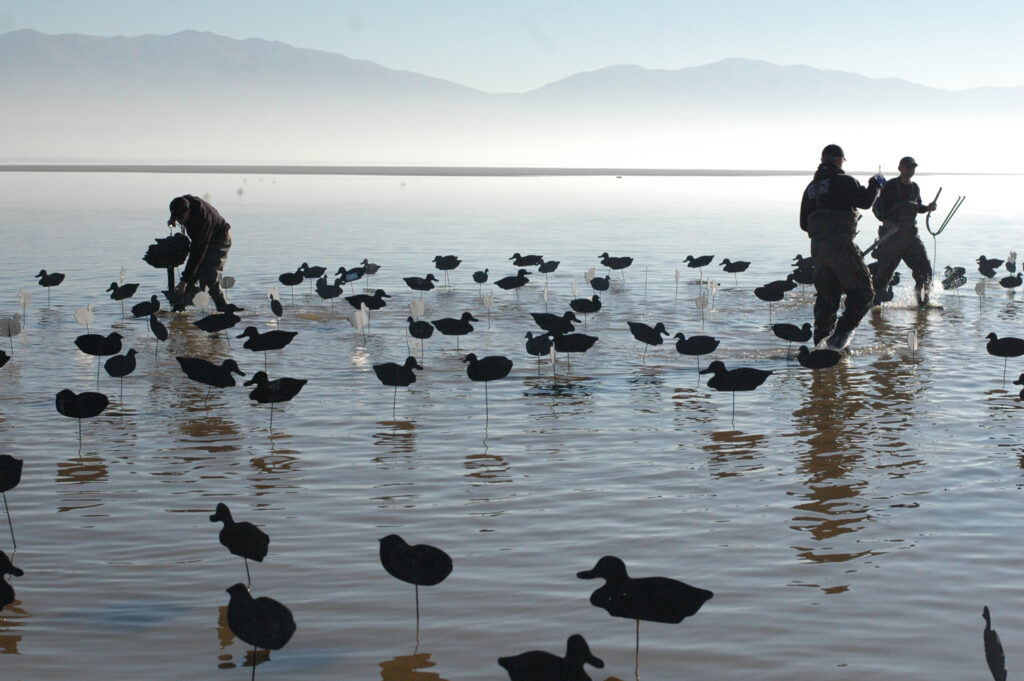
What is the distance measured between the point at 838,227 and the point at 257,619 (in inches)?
397

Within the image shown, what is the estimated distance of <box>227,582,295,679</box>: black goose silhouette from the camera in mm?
4879

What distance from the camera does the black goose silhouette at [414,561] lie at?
18.3 feet

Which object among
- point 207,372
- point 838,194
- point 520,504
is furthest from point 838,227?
point 207,372

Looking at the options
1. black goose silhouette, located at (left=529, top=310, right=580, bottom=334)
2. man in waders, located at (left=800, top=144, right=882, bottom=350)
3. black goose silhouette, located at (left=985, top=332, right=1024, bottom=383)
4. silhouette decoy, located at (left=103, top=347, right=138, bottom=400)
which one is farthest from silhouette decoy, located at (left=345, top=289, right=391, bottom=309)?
black goose silhouette, located at (left=985, top=332, right=1024, bottom=383)

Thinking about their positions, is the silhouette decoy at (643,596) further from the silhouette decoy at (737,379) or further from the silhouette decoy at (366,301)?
the silhouette decoy at (366,301)

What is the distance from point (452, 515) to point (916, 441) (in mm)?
4315

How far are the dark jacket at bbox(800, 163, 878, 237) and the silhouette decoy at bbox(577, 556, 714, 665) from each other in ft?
29.0

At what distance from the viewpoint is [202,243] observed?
1667cm

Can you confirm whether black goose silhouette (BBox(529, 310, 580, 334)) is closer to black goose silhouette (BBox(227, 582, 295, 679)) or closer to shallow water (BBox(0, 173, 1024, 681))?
Result: shallow water (BBox(0, 173, 1024, 681))

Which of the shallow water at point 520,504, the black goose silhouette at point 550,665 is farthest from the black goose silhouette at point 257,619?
the black goose silhouette at point 550,665

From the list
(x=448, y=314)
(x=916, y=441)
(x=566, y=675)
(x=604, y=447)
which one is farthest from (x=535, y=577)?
(x=448, y=314)

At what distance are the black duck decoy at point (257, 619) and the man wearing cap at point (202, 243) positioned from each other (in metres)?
11.9

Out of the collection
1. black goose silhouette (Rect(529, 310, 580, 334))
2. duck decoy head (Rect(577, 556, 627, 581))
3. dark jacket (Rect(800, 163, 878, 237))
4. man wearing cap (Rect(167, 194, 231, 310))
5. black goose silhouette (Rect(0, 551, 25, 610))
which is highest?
dark jacket (Rect(800, 163, 878, 237))

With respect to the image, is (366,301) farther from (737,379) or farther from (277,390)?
(737,379)
